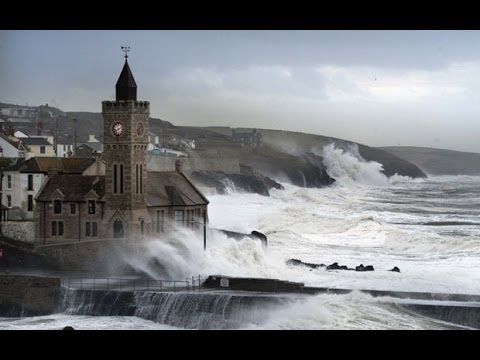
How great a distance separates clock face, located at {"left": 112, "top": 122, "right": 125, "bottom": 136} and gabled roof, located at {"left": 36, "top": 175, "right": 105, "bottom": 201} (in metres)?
0.91

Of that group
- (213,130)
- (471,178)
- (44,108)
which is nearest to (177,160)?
(213,130)

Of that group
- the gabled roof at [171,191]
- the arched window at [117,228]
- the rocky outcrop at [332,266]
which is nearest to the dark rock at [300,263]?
the rocky outcrop at [332,266]

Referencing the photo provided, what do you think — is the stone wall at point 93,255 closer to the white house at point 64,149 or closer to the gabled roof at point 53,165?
the gabled roof at point 53,165

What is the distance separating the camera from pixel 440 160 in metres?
17.3

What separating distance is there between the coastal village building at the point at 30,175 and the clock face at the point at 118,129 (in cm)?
87

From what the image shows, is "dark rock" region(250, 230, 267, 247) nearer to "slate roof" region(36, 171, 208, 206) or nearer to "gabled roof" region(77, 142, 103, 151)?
"slate roof" region(36, 171, 208, 206)

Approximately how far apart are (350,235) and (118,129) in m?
4.00

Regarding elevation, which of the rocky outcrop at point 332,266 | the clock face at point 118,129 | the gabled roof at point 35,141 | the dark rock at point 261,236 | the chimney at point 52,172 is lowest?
the rocky outcrop at point 332,266

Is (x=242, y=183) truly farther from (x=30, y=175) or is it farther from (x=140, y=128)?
(x=30, y=175)

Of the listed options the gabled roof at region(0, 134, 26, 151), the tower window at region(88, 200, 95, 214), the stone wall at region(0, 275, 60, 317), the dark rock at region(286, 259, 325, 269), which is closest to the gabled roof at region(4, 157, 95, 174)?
the gabled roof at region(0, 134, 26, 151)

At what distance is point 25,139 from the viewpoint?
18.3 m

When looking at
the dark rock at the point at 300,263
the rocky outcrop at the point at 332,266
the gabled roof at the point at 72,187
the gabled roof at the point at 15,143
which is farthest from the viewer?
the gabled roof at the point at 15,143

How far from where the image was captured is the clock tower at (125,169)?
1722 cm
